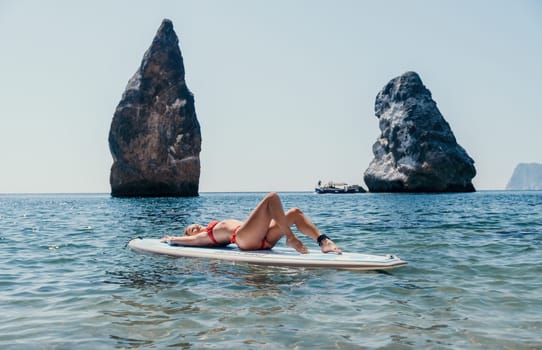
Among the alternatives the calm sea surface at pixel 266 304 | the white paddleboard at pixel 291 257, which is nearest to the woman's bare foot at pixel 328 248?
the white paddleboard at pixel 291 257

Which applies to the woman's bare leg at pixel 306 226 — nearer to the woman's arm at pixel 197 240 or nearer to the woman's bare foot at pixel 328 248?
the woman's bare foot at pixel 328 248

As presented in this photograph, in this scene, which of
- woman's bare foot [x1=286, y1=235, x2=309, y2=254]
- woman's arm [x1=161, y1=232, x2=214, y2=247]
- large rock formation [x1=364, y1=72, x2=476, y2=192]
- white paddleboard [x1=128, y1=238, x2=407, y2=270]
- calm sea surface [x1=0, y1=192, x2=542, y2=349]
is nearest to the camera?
calm sea surface [x1=0, y1=192, x2=542, y2=349]

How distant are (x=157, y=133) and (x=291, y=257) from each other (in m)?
69.2

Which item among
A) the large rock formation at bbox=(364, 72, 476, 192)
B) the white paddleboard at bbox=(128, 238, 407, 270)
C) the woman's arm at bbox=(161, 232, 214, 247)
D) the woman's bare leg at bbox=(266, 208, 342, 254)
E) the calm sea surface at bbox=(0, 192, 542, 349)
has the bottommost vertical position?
the calm sea surface at bbox=(0, 192, 542, 349)

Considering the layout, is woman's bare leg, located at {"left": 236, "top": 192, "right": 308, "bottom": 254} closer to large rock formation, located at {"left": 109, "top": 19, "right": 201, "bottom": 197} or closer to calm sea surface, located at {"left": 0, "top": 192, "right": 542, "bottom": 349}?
calm sea surface, located at {"left": 0, "top": 192, "right": 542, "bottom": 349}

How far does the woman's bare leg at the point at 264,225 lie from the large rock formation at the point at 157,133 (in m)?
65.1

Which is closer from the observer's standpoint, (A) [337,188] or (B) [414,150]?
(B) [414,150]

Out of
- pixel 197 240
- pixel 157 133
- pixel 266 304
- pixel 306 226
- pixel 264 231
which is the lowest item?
pixel 266 304

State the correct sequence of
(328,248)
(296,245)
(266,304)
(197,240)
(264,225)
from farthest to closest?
(197,240), (296,245), (264,225), (328,248), (266,304)

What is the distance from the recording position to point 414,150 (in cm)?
9231

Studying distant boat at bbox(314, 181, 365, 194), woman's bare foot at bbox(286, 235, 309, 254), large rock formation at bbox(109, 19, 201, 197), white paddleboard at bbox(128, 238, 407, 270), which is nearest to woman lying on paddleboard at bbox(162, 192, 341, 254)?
woman's bare foot at bbox(286, 235, 309, 254)

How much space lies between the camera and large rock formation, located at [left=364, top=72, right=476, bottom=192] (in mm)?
89875

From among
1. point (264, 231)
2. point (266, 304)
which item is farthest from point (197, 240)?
point (266, 304)

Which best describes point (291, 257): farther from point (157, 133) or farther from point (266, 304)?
point (157, 133)
